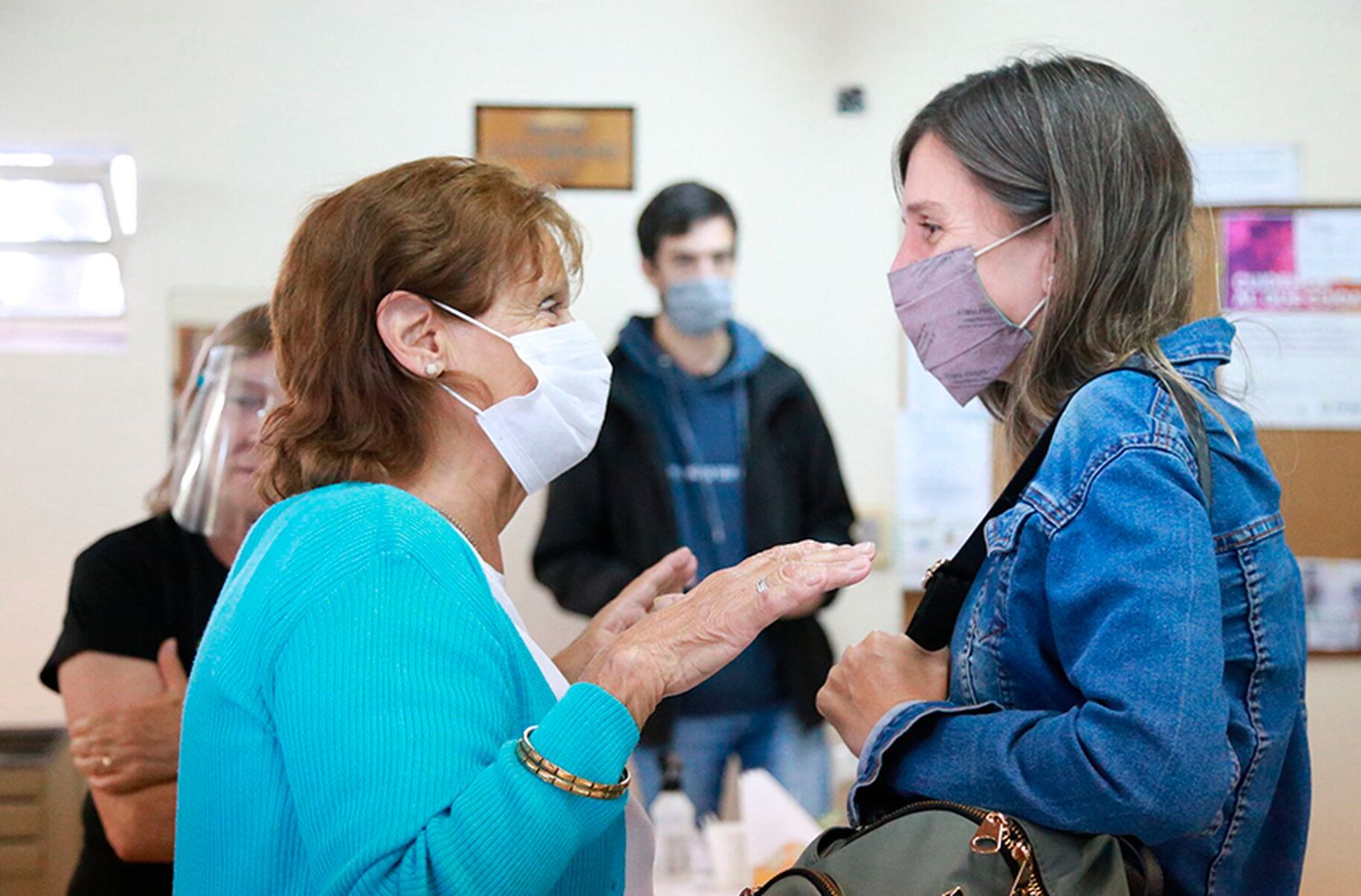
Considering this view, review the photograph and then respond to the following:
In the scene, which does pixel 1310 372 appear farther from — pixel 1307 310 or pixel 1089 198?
pixel 1089 198

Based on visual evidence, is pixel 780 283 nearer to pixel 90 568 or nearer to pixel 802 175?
pixel 802 175

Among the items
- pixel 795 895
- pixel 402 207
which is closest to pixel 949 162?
pixel 402 207

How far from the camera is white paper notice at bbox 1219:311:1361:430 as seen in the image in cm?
356

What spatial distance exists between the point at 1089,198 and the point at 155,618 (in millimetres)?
1427

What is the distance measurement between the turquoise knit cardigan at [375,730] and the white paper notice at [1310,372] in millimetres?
3071

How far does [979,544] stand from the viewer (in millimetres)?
1123

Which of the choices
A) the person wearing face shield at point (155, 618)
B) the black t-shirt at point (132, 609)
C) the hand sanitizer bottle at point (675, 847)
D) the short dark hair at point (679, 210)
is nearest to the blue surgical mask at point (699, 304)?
the short dark hair at point (679, 210)

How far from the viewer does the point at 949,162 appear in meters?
1.26

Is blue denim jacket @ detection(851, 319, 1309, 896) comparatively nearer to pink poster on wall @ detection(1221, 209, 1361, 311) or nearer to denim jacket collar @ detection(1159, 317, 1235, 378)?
denim jacket collar @ detection(1159, 317, 1235, 378)

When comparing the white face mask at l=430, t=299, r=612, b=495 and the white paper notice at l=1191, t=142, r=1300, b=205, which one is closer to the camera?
the white face mask at l=430, t=299, r=612, b=495

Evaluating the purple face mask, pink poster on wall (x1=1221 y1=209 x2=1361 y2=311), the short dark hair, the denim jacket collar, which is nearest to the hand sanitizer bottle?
the purple face mask

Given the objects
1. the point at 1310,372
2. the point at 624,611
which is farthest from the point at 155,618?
the point at 1310,372

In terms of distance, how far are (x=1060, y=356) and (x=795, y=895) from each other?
0.57 meters

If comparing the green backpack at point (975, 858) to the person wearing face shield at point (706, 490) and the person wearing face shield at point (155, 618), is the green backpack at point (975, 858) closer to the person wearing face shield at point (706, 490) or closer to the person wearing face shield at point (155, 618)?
the person wearing face shield at point (155, 618)
